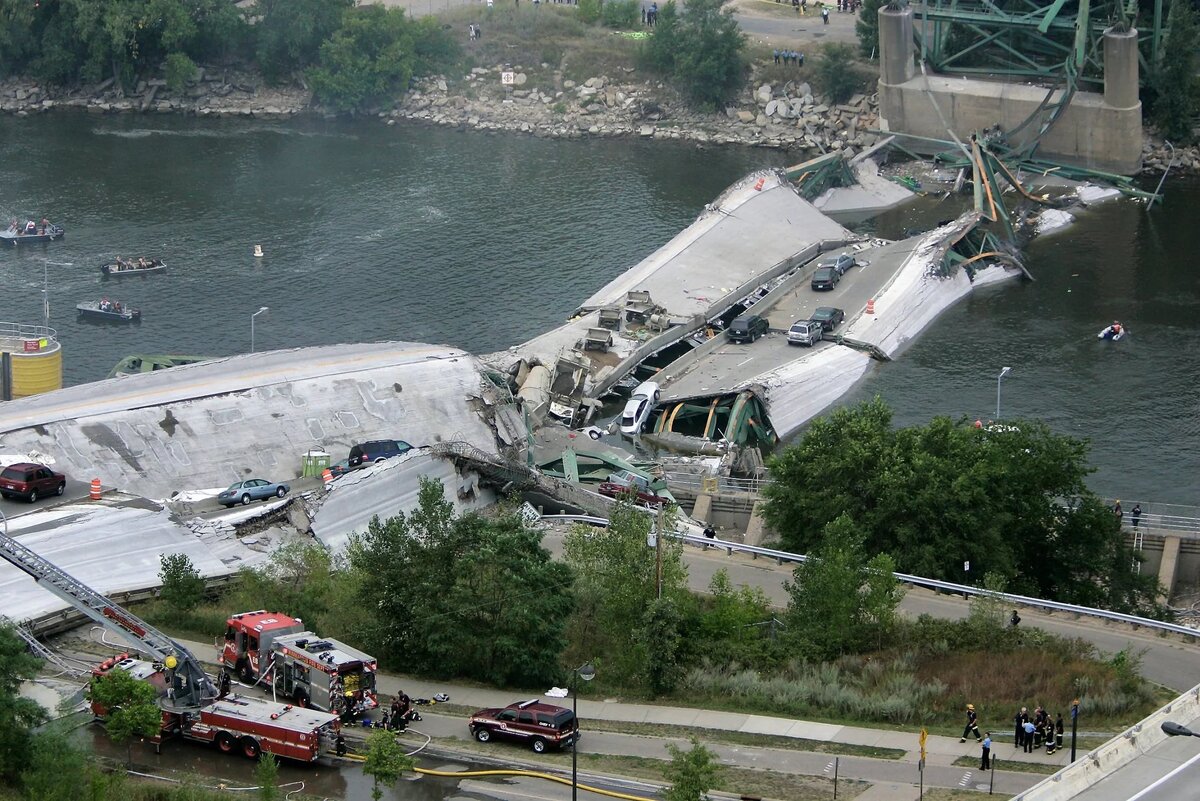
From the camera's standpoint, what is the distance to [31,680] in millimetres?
43125

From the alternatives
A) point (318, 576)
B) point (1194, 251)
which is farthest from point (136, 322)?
point (1194, 251)

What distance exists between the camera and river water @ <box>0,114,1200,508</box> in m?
84.8

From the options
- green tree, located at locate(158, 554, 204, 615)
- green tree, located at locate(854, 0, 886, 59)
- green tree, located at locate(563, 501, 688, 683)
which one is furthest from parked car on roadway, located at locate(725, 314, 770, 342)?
green tree, located at locate(854, 0, 886, 59)

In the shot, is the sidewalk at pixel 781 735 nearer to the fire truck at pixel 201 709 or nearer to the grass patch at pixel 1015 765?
the grass patch at pixel 1015 765

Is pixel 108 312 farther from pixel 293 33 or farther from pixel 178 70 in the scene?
pixel 293 33

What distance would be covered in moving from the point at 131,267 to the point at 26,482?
140ft

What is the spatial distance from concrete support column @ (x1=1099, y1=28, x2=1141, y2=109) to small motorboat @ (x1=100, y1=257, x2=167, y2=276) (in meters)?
56.5

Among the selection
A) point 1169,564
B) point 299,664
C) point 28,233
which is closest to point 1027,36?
point 28,233

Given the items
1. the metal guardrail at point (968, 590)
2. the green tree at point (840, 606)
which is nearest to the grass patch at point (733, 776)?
the green tree at point (840, 606)

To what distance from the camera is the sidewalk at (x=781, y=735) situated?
4144 centimetres

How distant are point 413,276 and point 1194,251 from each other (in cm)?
4226

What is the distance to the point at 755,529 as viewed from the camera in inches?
2557

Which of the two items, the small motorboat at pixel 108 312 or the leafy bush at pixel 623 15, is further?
the leafy bush at pixel 623 15

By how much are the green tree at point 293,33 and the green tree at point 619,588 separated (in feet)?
303
